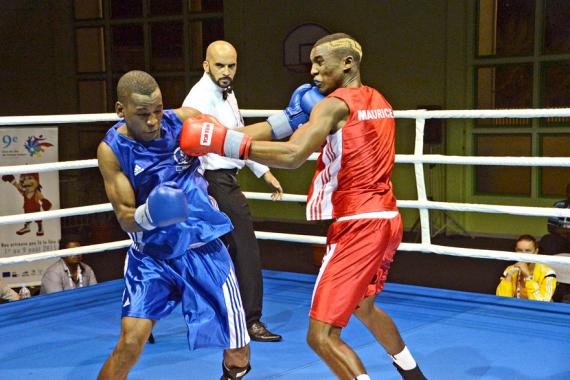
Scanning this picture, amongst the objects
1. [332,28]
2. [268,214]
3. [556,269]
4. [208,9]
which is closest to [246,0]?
[208,9]

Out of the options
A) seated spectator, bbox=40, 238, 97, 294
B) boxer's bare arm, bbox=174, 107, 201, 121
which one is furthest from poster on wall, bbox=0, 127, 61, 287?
boxer's bare arm, bbox=174, 107, 201, 121

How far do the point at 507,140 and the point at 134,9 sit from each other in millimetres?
5343

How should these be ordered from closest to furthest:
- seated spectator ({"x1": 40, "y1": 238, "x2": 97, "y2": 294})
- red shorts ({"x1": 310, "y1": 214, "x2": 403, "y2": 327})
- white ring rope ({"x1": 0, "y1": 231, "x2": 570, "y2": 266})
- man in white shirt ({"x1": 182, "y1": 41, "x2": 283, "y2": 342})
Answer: red shorts ({"x1": 310, "y1": 214, "x2": 403, "y2": 327}) → man in white shirt ({"x1": 182, "y1": 41, "x2": 283, "y2": 342}) → white ring rope ({"x1": 0, "y1": 231, "x2": 570, "y2": 266}) → seated spectator ({"x1": 40, "y1": 238, "x2": 97, "y2": 294})

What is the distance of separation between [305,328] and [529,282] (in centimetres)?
139

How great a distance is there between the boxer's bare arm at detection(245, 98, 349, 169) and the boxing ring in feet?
3.72

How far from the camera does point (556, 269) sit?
4.83 meters

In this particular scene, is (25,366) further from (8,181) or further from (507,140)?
(507,140)

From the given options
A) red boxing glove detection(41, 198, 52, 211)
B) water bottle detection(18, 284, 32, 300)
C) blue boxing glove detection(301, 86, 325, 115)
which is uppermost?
blue boxing glove detection(301, 86, 325, 115)

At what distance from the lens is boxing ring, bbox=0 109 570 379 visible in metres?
3.26

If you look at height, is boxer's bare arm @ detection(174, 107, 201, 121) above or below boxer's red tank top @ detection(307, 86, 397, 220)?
above

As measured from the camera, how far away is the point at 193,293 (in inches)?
102

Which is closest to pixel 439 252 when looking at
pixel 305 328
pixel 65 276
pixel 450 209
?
pixel 450 209

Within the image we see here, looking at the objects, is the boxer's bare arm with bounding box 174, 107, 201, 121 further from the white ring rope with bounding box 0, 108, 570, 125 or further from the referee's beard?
the white ring rope with bounding box 0, 108, 570, 125

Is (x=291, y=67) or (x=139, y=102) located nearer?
(x=139, y=102)
